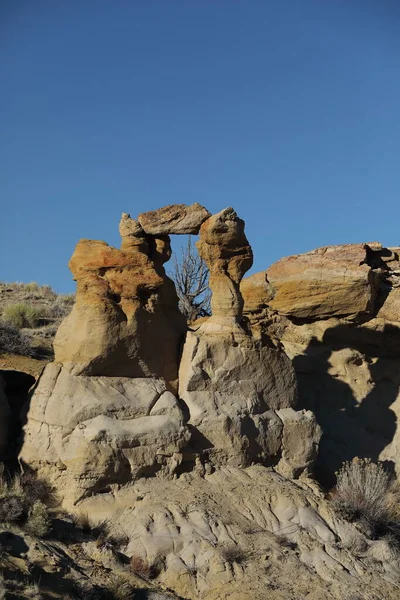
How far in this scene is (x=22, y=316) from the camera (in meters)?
22.0

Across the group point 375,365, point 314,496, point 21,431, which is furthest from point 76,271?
point 375,365

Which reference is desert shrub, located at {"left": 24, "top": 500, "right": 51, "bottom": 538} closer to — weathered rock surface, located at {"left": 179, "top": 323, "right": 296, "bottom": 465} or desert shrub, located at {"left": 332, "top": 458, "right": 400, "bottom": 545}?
weathered rock surface, located at {"left": 179, "top": 323, "right": 296, "bottom": 465}

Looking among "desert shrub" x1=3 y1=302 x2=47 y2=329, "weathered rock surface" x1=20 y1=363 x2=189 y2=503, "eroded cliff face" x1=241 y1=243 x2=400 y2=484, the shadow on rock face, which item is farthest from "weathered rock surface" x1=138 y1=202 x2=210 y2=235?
"desert shrub" x1=3 y1=302 x2=47 y2=329

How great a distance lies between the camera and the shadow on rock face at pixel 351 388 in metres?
14.8

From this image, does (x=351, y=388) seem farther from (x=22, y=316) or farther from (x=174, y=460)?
(x=22, y=316)

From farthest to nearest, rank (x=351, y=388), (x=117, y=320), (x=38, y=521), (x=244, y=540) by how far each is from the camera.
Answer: (x=351, y=388) → (x=117, y=320) → (x=244, y=540) → (x=38, y=521)

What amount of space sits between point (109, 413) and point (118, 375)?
78 centimetres

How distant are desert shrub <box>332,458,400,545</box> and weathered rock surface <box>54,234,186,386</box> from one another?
9.94 feet

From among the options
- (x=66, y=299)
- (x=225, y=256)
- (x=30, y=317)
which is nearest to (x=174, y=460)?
(x=225, y=256)

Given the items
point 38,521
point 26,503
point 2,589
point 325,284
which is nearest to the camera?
point 2,589

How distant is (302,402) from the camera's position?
15.2 meters

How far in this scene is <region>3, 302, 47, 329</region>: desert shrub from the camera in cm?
2152

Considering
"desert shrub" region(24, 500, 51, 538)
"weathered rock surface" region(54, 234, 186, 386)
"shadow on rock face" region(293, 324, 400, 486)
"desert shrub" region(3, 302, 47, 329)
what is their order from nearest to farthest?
"desert shrub" region(24, 500, 51, 538) → "weathered rock surface" region(54, 234, 186, 386) → "shadow on rock face" region(293, 324, 400, 486) → "desert shrub" region(3, 302, 47, 329)

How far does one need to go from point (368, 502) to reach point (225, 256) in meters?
4.25
